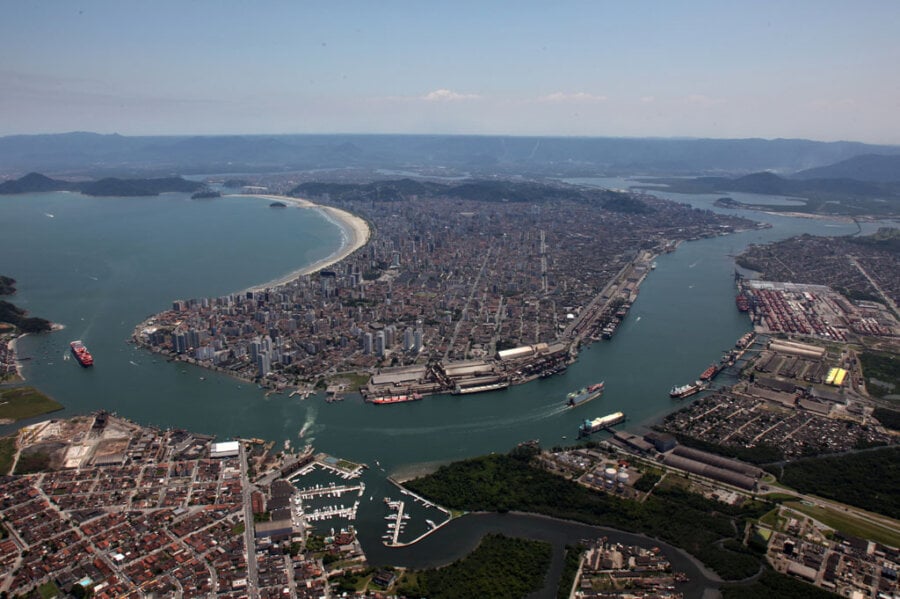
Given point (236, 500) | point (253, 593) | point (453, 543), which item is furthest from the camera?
point (236, 500)

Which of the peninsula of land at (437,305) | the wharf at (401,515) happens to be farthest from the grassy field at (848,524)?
the peninsula of land at (437,305)

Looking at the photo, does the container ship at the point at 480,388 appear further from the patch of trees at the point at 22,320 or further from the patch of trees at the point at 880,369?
the patch of trees at the point at 22,320

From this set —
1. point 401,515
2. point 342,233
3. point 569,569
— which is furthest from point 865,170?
point 401,515

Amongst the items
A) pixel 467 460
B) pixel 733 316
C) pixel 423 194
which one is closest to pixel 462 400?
pixel 467 460

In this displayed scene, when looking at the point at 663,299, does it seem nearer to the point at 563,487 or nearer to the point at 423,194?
the point at 563,487

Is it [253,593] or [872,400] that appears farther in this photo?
[872,400]

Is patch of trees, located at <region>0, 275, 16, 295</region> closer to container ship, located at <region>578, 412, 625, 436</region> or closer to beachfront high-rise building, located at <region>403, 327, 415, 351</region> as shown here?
beachfront high-rise building, located at <region>403, 327, 415, 351</region>
